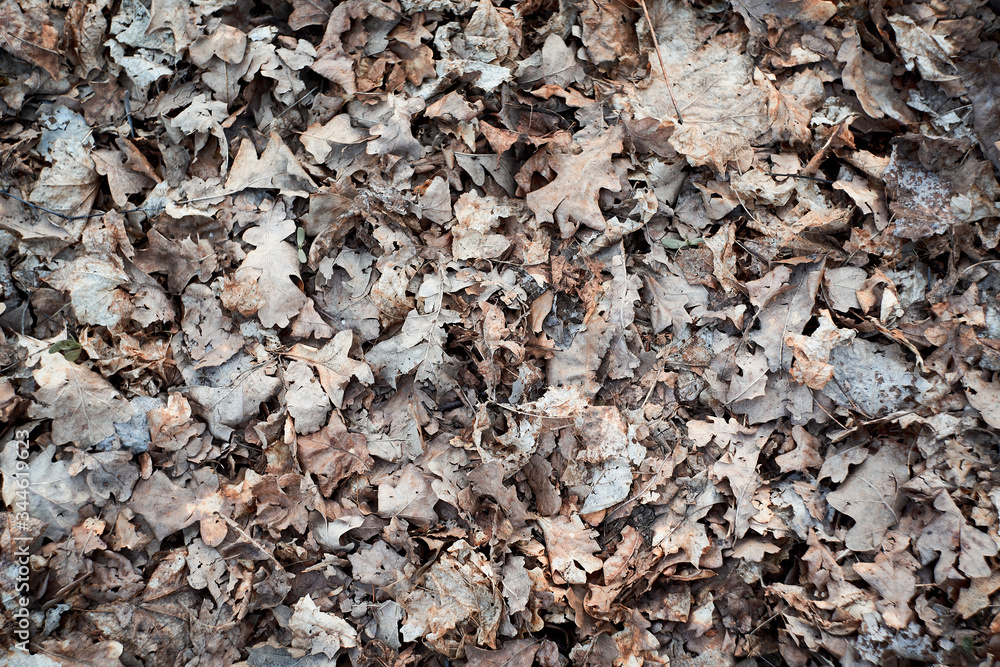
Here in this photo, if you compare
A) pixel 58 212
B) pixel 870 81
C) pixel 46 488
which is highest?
pixel 870 81

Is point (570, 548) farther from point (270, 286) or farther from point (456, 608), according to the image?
point (270, 286)

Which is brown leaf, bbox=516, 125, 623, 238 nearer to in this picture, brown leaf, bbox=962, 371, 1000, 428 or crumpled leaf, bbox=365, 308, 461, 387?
crumpled leaf, bbox=365, 308, 461, 387

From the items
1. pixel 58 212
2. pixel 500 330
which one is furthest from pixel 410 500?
pixel 58 212

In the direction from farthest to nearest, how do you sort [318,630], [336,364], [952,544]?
[336,364] < [318,630] < [952,544]

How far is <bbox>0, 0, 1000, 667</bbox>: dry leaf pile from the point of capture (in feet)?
7.87

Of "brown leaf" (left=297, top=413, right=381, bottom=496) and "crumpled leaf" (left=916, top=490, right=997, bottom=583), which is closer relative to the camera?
"crumpled leaf" (left=916, top=490, right=997, bottom=583)

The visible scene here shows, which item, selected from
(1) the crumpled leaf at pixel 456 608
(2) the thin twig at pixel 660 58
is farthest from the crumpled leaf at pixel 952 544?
(2) the thin twig at pixel 660 58

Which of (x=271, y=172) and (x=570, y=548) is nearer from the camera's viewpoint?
(x=570, y=548)

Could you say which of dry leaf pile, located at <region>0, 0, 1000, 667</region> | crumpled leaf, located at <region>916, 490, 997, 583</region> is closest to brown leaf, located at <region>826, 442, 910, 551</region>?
dry leaf pile, located at <region>0, 0, 1000, 667</region>

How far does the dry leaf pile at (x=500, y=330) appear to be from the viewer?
2398mm

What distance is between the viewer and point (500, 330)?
2.57 m

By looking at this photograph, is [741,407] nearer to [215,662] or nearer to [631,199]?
[631,199]

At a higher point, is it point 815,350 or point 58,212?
point 58,212

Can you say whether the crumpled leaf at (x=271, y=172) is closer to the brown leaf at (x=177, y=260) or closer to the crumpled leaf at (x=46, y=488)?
the brown leaf at (x=177, y=260)
